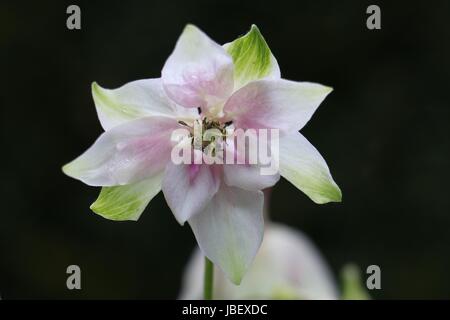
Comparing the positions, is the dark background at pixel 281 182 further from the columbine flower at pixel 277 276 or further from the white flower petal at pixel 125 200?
the white flower petal at pixel 125 200

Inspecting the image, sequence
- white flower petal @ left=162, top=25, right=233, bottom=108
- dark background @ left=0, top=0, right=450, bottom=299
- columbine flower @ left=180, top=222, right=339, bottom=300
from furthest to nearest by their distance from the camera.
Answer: dark background @ left=0, top=0, right=450, bottom=299
columbine flower @ left=180, top=222, right=339, bottom=300
white flower petal @ left=162, top=25, right=233, bottom=108

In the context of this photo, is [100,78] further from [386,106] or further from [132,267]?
[386,106]

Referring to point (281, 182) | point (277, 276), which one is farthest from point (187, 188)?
point (281, 182)

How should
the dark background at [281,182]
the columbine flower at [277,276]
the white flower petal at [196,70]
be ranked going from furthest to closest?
the dark background at [281,182]
the columbine flower at [277,276]
the white flower petal at [196,70]

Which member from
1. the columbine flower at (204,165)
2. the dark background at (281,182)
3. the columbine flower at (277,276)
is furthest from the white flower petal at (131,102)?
the dark background at (281,182)

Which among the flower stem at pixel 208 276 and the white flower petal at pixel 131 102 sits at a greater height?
the white flower petal at pixel 131 102

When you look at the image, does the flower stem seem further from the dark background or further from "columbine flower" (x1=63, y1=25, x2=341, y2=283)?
the dark background

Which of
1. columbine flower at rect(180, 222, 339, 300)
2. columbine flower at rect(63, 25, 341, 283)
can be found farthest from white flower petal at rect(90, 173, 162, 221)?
columbine flower at rect(180, 222, 339, 300)

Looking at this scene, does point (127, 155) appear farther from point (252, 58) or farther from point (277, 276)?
point (277, 276)
